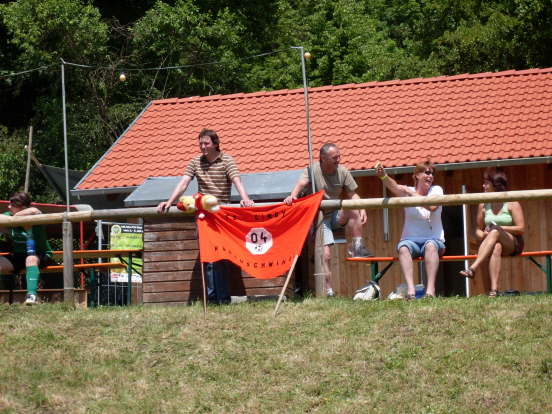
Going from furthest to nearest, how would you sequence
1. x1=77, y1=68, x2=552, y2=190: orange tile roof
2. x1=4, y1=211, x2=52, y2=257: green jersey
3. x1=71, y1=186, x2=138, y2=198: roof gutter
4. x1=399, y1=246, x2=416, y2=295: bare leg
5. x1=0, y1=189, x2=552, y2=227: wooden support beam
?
1. x1=71, y1=186, x2=138, y2=198: roof gutter
2. x1=77, y1=68, x2=552, y2=190: orange tile roof
3. x1=4, y1=211, x2=52, y2=257: green jersey
4. x1=399, y1=246, x2=416, y2=295: bare leg
5. x1=0, y1=189, x2=552, y2=227: wooden support beam

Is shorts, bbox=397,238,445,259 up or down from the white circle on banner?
down

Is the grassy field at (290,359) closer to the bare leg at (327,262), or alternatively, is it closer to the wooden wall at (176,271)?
the bare leg at (327,262)

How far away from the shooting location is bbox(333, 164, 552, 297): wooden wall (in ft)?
59.4

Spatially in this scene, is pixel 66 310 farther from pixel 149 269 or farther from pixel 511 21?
pixel 511 21

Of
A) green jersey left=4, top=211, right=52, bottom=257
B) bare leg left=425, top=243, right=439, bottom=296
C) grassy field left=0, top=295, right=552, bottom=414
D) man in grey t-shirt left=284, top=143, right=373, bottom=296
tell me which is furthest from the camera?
green jersey left=4, top=211, right=52, bottom=257

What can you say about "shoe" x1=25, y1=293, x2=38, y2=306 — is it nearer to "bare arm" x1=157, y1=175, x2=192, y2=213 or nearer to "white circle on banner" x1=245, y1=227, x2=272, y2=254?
"bare arm" x1=157, y1=175, x2=192, y2=213

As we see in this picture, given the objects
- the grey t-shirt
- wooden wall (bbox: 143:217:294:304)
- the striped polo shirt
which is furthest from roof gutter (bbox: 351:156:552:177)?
wooden wall (bbox: 143:217:294:304)

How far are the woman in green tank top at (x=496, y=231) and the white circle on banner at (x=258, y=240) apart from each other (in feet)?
6.14

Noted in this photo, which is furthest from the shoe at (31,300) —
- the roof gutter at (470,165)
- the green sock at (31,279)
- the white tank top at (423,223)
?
the roof gutter at (470,165)

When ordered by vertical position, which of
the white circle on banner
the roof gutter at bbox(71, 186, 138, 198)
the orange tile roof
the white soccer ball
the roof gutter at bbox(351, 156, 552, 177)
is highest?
the orange tile roof

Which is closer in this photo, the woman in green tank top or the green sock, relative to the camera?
the woman in green tank top

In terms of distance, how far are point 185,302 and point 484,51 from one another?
66.8ft

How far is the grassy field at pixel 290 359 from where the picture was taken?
8.49 meters

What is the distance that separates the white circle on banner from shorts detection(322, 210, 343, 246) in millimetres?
598
